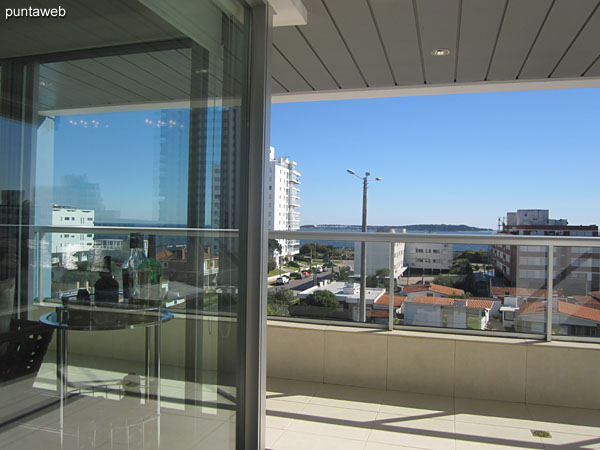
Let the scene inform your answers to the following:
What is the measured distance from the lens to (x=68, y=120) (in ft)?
2.54

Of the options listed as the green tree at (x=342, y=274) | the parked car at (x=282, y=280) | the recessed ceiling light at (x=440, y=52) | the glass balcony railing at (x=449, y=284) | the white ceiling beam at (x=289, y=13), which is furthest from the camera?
the green tree at (x=342, y=274)

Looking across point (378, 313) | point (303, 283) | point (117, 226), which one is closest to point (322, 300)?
point (303, 283)

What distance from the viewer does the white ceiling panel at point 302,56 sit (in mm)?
2316

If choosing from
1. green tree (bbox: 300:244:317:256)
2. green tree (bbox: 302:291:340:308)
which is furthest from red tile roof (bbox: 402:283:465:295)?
green tree (bbox: 300:244:317:256)

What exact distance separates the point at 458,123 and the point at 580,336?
3449cm

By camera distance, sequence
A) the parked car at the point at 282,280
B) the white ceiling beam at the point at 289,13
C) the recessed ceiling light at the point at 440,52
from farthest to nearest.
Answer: the parked car at the point at 282,280 < the recessed ceiling light at the point at 440,52 < the white ceiling beam at the point at 289,13

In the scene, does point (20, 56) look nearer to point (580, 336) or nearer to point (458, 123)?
point (580, 336)

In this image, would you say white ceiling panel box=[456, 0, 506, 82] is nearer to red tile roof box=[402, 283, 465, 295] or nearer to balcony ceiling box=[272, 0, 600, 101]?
balcony ceiling box=[272, 0, 600, 101]

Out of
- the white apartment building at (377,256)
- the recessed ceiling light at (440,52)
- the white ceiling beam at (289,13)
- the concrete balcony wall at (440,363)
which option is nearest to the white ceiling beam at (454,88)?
the recessed ceiling light at (440,52)

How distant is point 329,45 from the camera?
2471mm

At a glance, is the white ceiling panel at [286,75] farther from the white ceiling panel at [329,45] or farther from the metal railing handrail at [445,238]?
the metal railing handrail at [445,238]

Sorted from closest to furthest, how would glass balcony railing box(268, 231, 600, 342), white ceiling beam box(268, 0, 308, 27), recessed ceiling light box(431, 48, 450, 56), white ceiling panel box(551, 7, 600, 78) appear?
1. white ceiling beam box(268, 0, 308, 27)
2. white ceiling panel box(551, 7, 600, 78)
3. recessed ceiling light box(431, 48, 450, 56)
4. glass balcony railing box(268, 231, 600, 342)

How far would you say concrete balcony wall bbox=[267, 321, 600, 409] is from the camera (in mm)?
2904

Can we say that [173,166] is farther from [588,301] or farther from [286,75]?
[588,301]
